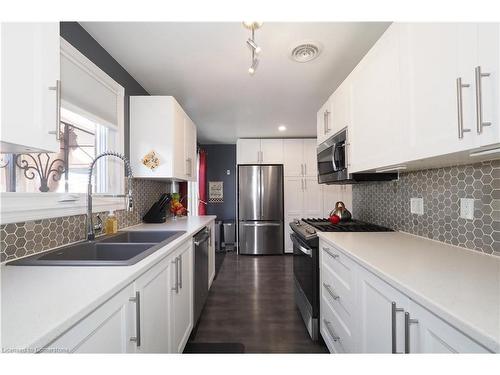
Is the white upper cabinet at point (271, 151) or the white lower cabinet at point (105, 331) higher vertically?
the white upper cabinet at point (271, 151)

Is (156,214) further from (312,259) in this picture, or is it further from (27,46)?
(27,46)

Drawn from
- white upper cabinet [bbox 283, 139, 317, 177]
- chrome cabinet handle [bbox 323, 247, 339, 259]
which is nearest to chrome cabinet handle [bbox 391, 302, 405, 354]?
chrome cabinet handle [bbox 323, 247, 339, 259]

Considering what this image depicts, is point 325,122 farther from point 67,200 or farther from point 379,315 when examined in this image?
point 67,200

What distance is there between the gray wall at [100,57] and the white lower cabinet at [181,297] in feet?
4.05

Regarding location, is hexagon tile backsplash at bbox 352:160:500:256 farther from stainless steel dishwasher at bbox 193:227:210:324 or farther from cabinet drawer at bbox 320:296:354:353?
stainless steel dishwasher at bbox 193:227:210:324

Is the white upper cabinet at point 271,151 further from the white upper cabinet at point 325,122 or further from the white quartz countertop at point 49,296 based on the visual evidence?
the white quartz countertop at point 49,296

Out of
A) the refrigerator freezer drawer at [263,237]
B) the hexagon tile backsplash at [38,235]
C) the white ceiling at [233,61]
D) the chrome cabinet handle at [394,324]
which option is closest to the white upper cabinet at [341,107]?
the white ceiling at [233,61]

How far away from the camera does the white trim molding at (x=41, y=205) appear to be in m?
1.06

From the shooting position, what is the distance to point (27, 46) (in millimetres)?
794

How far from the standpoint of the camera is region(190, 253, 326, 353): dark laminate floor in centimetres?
187

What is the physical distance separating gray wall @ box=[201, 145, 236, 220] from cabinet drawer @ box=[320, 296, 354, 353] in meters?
4.05

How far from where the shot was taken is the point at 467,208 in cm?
120

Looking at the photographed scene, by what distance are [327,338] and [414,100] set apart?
160 cm
